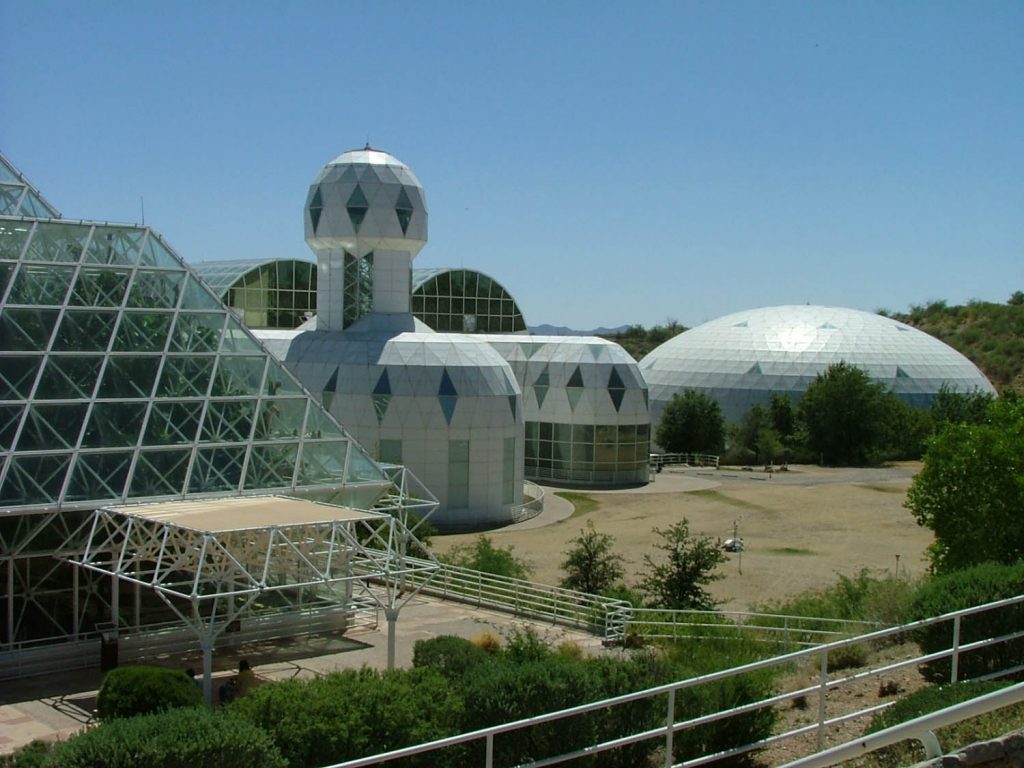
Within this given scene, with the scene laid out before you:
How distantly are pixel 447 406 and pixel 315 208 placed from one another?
1134 centimetres

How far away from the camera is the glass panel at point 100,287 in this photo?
78.7ft

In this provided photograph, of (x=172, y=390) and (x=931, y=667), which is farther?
(x=172, y=390)

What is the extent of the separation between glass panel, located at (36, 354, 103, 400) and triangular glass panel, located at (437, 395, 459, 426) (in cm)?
2063

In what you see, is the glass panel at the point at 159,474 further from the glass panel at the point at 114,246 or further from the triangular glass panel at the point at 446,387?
the triangular glass panel at the point at 446,387

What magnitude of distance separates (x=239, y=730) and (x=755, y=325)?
74284 millimetres

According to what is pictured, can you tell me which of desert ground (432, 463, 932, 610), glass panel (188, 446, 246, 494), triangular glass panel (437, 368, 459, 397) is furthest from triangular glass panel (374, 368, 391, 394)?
glass panel (188, 446, 246, 494)

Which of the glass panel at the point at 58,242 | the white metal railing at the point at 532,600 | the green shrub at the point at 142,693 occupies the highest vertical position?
the glass panel at the point at 58,242

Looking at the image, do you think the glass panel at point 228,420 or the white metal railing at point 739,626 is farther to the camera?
the glass panel at point 228,420

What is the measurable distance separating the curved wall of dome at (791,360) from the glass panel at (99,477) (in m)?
54.2

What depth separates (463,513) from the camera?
1709 inches

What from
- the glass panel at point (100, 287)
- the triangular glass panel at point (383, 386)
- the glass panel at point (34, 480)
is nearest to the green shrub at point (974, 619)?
the glass panel at point (34, 480)

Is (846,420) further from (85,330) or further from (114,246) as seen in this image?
(85,330)

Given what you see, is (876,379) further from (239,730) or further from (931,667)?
(239,730)

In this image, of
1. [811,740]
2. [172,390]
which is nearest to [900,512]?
[172,390]
